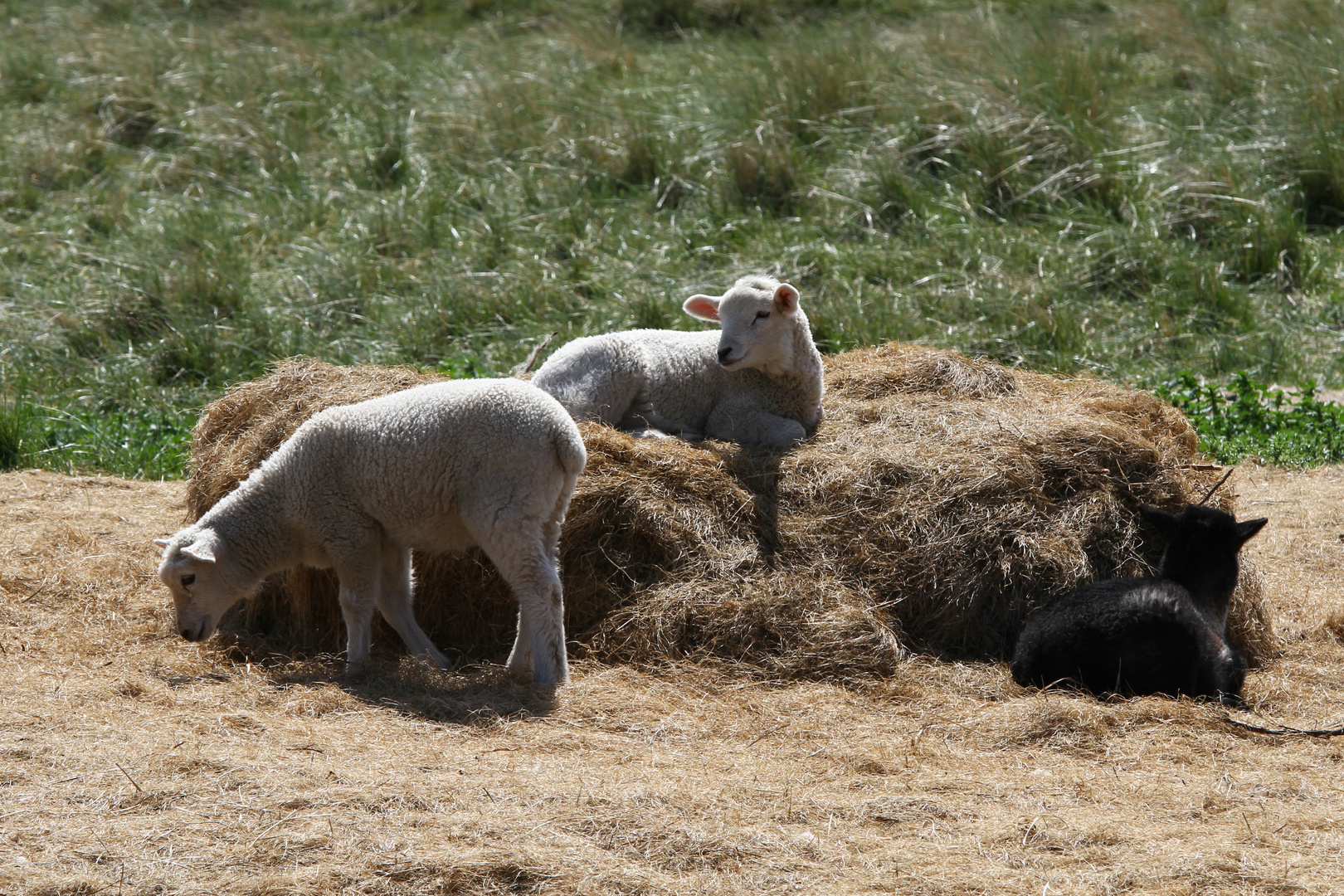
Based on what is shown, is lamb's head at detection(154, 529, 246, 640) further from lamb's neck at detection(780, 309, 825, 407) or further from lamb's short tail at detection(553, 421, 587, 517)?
lamb's neck at detection(780, 309, 825, 407)

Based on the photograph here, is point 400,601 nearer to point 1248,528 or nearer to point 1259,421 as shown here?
point 1248,528

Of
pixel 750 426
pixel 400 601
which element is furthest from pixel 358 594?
pixel 750 426

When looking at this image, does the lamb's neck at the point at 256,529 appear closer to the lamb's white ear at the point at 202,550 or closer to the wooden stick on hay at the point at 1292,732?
the lamb's white ear at the point at 202,550

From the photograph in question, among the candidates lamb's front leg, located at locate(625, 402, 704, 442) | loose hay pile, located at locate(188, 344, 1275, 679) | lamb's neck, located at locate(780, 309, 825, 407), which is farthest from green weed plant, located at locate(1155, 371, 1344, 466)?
lamb's front leg, located at locate(625, 402, 704, 442)

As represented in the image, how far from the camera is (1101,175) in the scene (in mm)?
12891

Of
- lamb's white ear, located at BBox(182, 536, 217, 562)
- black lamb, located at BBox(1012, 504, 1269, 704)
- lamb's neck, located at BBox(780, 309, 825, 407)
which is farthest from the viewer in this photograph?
lamb's neck, located at BBox(780, 309, 825, 407)

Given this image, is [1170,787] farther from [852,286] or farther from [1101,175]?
[1101,175]

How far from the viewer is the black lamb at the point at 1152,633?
552cm

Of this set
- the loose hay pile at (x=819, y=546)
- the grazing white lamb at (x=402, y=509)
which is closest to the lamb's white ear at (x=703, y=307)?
the loose hay pile at (x=819, y=546)

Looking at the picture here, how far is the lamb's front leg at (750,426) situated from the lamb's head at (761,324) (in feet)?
0.85

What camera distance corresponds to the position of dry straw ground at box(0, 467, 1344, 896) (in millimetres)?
3803

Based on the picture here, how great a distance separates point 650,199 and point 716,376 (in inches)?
237

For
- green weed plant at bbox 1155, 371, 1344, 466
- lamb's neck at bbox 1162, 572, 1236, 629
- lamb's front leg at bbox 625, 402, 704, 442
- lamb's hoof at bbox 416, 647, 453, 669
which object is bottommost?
green weed plant at bbox 1155, 371, 1344, 466

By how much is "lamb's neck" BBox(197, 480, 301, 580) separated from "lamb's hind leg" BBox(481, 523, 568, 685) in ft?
3.34
